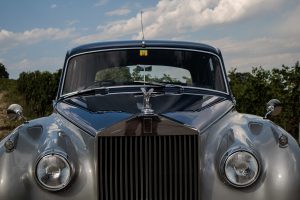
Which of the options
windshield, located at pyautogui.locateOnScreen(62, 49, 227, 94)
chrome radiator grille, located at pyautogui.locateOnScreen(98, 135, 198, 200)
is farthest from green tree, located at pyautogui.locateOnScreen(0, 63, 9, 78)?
chrome radiator grille, located at pyautogui.locateOnScreen(98, 135, 198, 200)

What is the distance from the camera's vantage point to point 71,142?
15.5 feet

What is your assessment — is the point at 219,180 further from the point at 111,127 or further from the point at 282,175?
the point at 111,127

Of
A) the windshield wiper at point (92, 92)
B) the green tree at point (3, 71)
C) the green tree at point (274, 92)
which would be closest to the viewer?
the windshield wiper at point (92, 92)

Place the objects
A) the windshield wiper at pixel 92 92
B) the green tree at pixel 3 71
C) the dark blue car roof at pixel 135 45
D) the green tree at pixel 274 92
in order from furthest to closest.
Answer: the green tree at pixel 3 71
the green tree at pixel 274 92
the dark blue car roof at pixel 135 45
the windshield wiper at pixel 92 92

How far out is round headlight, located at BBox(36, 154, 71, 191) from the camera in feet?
14.5

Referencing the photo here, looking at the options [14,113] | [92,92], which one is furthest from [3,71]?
[92,92]

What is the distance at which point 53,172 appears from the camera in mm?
4438

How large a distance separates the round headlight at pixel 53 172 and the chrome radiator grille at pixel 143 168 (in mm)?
277

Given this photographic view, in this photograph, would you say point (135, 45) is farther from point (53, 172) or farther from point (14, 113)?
point (53, 172)

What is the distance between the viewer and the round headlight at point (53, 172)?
4410 millimetres

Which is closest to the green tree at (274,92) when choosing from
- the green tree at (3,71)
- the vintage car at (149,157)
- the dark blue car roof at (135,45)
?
the dark blue car roof at (135,45)

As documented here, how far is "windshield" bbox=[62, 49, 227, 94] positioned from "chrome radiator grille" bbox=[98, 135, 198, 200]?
179 centimetres

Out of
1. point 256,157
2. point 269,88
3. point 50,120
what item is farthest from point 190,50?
point 269,88

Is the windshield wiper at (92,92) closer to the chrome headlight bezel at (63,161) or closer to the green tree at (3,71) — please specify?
the chrome headlight bezel at (63,161)
